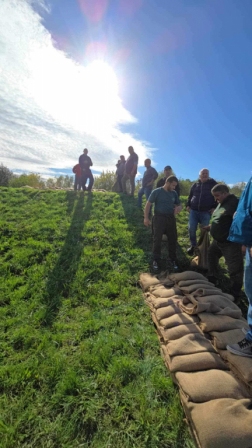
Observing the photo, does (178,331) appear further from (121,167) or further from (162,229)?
(121,167)

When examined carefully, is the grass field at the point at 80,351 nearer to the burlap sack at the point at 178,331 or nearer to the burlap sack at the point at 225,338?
the burlap sack at the point at 178,331

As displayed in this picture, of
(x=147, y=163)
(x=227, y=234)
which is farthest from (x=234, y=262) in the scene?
(x=147, y=163)

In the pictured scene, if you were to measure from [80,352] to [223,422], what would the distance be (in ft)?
6.29

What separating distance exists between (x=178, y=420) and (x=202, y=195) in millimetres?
4804

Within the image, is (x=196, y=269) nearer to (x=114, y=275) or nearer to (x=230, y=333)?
(x=114, y=275)

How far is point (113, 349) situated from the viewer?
113 inches

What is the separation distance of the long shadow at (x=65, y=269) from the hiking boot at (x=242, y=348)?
284 centimetres

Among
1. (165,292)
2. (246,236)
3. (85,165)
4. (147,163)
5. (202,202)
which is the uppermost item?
(85,165)

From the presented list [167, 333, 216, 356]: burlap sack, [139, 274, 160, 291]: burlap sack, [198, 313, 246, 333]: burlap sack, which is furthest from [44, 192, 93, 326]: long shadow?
[198, 313, 246, 333]: burlap sack

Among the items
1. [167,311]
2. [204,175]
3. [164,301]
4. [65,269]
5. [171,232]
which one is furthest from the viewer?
[204,175]

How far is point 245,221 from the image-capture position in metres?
2.23

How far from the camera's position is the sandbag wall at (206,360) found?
1662 millimetres

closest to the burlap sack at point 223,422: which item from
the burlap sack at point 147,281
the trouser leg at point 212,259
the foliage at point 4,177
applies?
the burlap sack at point 147,281

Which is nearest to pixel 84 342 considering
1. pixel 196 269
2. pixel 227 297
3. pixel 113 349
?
pixel 113 349
